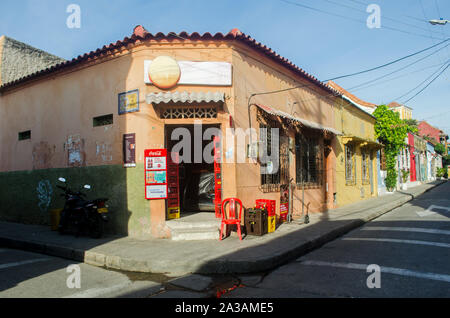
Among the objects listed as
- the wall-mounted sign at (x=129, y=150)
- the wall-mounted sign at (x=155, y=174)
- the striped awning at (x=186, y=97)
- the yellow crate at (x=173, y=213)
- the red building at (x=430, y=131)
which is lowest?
the yellow crate at (x=173, y=213)

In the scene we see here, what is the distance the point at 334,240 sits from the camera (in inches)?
311

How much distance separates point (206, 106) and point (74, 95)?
4.29m

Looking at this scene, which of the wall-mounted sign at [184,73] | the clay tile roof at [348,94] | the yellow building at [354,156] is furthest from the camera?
the clay tile roof at [348,94]

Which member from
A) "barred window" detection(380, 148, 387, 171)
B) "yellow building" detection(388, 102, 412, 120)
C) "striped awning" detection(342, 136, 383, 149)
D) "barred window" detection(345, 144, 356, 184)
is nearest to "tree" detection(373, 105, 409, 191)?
"barred window" detection(380, 148, 387, 171)

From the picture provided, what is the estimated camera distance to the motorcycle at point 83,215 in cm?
781

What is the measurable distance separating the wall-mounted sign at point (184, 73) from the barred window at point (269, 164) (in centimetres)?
196

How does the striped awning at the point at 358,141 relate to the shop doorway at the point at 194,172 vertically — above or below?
above

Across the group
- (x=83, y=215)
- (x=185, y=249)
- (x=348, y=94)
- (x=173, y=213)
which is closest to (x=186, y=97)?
(x=173, y=213)

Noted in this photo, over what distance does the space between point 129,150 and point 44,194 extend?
425 centimetres

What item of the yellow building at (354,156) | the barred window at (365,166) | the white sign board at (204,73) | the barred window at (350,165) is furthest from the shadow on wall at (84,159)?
the barred window at (365,166)

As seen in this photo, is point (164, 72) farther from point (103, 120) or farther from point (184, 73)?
point (103, 120)

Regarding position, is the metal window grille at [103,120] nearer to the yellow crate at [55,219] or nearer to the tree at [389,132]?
the yellow crate at [55,219]

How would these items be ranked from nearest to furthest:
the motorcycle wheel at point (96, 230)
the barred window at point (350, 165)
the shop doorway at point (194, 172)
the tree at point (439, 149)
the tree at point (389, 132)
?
1. the motorcycle wheel at point (96, 230)
2. the shop doorway at point (194, 172)
3. the barred window at point (350, 165)
4. the tree at point (389, 132)
5. the tree at point (439, 149)

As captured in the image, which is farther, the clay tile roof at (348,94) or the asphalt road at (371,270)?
the clay tile roof at (348,94)
